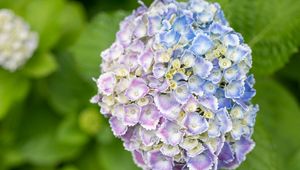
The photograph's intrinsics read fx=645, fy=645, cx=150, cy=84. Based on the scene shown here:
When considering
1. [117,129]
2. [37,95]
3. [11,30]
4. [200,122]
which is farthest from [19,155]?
[200,122]

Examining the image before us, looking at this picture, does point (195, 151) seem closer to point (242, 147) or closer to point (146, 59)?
point (242, 147)

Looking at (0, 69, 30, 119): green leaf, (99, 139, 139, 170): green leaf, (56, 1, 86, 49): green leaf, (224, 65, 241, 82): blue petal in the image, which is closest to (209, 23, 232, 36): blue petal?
(224, 65, 241, 82): blue petal

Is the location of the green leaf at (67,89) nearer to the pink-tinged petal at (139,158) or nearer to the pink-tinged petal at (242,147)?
the pink-tinged petal at (139,158)

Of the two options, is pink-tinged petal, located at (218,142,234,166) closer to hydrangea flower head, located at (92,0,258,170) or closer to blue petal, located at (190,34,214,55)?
hydrangea flower head, located at (92,0,258,170)

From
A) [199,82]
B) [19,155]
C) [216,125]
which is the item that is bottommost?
[216,125]

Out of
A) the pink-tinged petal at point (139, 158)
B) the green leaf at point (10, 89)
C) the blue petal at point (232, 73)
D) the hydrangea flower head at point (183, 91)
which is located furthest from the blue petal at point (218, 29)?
the green leaf at point (10, 89)

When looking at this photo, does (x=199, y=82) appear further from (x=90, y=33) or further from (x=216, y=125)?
(x=90, y=33)
